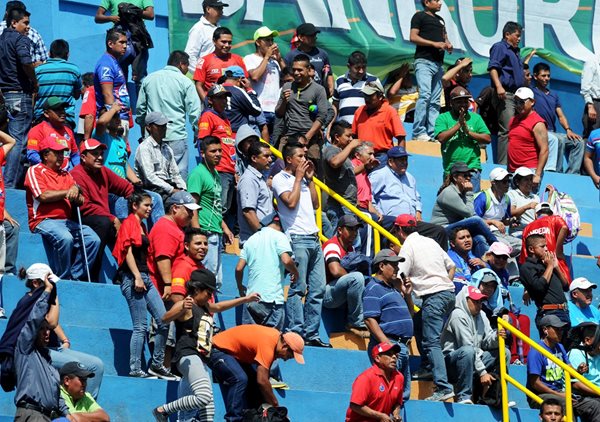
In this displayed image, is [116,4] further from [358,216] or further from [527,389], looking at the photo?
[527,389]

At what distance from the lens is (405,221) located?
1430cm

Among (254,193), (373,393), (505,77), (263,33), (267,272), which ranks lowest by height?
(373,393)

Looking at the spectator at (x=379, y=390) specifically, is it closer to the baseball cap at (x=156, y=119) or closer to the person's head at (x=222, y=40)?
the baseball cap at (x=156, y=119)

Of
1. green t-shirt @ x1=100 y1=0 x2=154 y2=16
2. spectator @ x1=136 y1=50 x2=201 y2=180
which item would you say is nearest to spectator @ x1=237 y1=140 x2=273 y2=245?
spectator @ x1=136 y1=50 x2=201 y2=180

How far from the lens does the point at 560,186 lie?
17.7 m

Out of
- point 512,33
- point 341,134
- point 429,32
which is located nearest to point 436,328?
point 341,134

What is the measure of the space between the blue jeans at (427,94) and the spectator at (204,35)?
2264 millimetres

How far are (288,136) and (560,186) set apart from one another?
3.97m

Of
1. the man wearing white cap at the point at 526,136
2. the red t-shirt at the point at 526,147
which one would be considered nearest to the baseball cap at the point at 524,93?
the man wearing white cap at the point at 526,136

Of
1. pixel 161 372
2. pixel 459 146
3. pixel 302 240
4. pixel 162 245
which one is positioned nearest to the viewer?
pixel 161 372

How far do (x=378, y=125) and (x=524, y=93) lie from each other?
6.32ft

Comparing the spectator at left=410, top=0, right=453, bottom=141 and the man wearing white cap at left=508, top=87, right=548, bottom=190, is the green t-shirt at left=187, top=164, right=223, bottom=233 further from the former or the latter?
the man wearing white cap at left=508, top=87, right=548, bottom=190

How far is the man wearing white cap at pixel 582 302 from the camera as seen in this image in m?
14.5

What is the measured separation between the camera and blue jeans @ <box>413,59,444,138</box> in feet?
56.1
